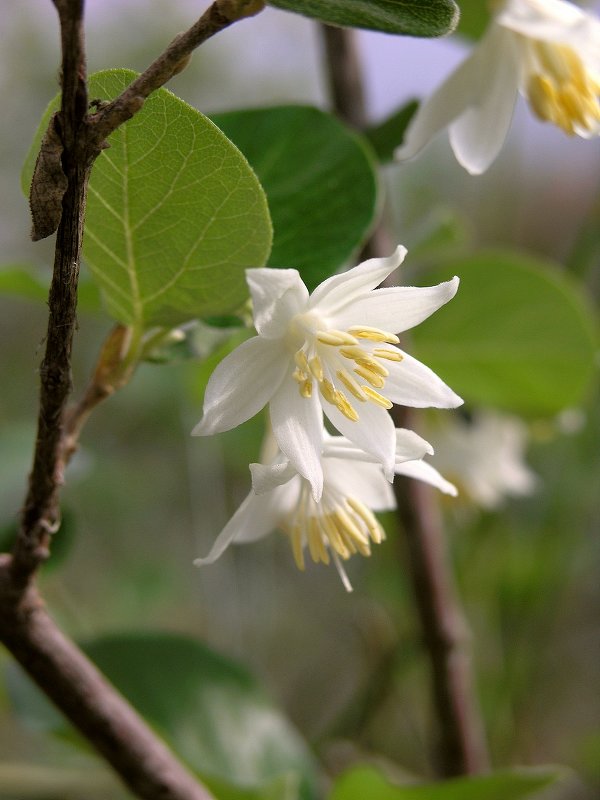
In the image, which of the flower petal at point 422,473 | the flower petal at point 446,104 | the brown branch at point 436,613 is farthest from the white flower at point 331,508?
the brown branch at point 436,613

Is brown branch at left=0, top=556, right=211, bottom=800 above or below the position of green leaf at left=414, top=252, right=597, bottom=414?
above

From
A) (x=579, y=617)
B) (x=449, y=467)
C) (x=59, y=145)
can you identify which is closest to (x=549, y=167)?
(x=579, y=617)

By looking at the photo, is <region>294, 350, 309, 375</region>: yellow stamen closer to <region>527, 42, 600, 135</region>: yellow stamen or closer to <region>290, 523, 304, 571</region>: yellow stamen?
<region>290, 523, 304, 571</region>: yellow stamen

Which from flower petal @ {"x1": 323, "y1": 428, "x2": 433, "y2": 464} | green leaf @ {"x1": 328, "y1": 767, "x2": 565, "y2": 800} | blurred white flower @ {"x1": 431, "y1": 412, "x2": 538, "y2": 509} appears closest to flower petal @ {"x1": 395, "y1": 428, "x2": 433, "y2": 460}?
flower petal @ {"x1": 323, "y1": 428, "x2": 433, "y2": 464}

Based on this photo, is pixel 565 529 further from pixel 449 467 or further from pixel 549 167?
pixel 549 167

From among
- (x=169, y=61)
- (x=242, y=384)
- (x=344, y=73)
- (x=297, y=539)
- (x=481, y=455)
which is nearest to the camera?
(x=169, y=61)

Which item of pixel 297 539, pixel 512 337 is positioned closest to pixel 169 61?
pixel 297 539

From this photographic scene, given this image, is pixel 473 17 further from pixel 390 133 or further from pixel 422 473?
pixel 422 473
